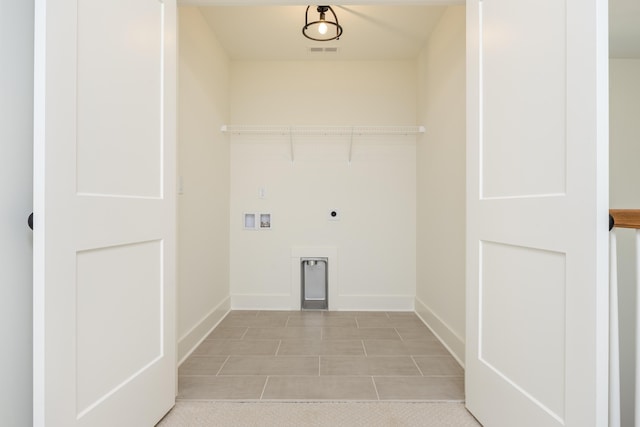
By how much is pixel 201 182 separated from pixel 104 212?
156cm

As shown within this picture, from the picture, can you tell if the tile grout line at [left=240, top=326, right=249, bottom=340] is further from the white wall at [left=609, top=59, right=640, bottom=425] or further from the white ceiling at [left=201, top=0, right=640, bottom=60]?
the white wall at [left=609, top=59, right=640, bottom=425]

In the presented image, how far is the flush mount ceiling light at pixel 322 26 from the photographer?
2539 millimetres

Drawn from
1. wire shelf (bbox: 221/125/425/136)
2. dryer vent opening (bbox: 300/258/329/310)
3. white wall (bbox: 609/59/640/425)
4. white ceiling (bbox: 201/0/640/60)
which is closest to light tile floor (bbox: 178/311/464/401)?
dryer vent opening (bbox: 300/258/329/310)

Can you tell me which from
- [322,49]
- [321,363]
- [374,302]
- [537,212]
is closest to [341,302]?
[374,302]

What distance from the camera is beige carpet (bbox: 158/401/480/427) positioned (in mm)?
1589

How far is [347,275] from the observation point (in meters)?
3.56

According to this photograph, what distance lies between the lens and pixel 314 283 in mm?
3613

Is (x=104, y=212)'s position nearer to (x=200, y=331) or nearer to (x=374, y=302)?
(x=200, y=331)

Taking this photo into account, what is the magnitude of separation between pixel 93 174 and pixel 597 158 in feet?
4.86

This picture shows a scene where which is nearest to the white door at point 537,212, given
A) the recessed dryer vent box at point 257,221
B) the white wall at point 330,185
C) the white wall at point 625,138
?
the white wall at point 625,138

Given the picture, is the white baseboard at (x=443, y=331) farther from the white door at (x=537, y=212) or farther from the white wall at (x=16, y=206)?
the white wall at (x=16, y=206)

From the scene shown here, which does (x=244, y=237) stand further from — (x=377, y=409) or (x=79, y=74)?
(x=79, y=74)

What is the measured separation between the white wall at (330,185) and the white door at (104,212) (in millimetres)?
1871

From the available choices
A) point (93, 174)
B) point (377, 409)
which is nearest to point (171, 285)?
point (93, 174)
